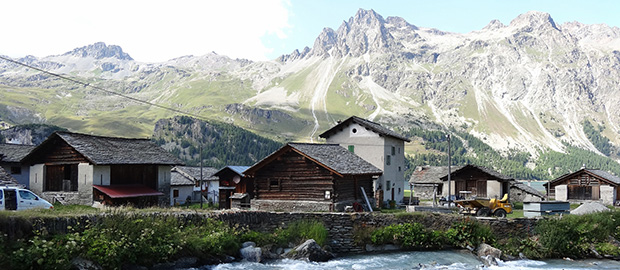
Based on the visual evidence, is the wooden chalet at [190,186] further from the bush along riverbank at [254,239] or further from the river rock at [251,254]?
the river rock at [251,254]

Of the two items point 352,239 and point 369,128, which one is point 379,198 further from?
point 352,239

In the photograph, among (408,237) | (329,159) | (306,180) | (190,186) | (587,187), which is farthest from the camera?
(587,187)

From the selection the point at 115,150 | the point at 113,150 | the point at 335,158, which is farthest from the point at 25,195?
the point at 335,158

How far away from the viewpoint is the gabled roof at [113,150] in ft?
143

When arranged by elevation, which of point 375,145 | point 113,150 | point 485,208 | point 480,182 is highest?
point 375,145

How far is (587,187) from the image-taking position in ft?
236

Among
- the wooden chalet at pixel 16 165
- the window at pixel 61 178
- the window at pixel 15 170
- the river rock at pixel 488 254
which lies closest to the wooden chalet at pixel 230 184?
the window at pixel 61 178

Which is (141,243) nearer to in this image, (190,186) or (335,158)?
(335,158)

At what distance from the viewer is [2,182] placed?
119 feet

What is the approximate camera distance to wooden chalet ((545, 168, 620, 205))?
229ft

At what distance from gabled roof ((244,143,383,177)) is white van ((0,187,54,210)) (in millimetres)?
18522

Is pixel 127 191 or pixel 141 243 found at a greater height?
pixel 127 191

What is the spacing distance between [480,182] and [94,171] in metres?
45.4

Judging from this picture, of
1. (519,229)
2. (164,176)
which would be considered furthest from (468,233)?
(164,176)
